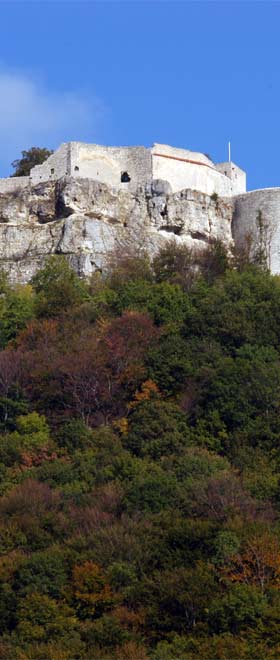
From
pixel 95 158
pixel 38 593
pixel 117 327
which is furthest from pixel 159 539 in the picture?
pixel 95 158

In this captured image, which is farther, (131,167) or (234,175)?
(234,175)

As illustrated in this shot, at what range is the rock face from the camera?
43.8 metres

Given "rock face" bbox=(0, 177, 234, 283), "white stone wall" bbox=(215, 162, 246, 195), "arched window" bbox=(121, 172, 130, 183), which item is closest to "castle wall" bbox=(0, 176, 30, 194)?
"rock face" bbox=(0, 177, 234, 283)

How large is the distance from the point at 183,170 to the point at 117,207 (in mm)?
2802

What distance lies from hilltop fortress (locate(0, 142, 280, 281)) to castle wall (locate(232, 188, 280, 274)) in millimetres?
31

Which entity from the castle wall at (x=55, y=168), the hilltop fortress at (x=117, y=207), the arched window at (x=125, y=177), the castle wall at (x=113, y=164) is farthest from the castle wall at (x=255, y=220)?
the castle wall at (x=55, y=168)

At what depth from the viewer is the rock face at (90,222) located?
144 ft

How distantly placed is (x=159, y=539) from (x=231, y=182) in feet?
73.5

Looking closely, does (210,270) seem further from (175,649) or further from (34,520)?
(175,649)

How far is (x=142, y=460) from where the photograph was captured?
31953mm

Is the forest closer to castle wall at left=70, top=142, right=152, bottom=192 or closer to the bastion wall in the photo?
the bastion wall

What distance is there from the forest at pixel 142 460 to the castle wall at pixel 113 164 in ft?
9.97

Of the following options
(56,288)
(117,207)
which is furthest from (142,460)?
(117,207)

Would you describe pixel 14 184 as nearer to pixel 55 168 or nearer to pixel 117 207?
pixel 55 168
